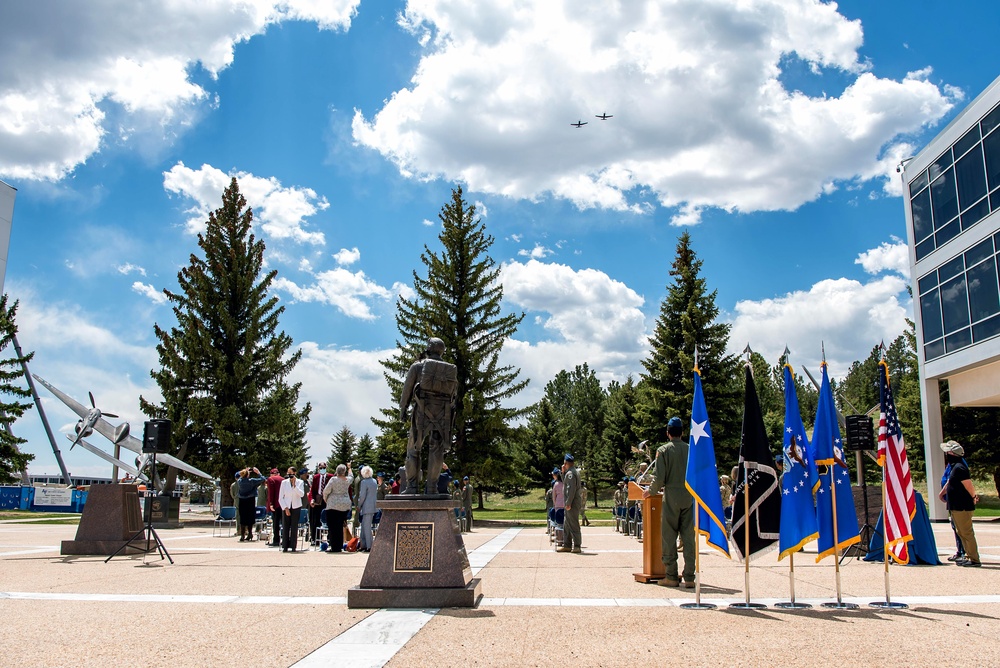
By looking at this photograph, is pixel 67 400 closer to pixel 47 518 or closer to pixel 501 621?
pixel 47 518

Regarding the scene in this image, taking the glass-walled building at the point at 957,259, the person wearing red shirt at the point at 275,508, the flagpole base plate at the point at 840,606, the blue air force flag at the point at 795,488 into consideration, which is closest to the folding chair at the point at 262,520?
the person wearing red shirt at the point at 275,508

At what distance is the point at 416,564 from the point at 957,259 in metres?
24.2

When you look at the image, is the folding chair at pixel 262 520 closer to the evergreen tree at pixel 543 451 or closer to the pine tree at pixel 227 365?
the pine tree at pixel 227 365

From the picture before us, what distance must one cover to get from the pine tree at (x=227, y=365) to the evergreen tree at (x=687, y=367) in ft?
64.7

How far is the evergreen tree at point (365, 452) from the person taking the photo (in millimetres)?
73331

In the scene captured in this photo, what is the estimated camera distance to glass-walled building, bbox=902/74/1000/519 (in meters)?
23.3

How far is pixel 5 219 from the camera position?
45.8m

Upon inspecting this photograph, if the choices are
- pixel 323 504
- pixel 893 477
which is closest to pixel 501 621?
pixel 893 477

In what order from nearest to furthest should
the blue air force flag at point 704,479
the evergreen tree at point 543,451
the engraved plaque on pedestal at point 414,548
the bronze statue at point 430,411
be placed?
the engraved plaque on pedestal at point 414,548 < the blue air force flag at point 704,479 < the bronze statue at point 430,411 < the evergreen tree at point 543,451

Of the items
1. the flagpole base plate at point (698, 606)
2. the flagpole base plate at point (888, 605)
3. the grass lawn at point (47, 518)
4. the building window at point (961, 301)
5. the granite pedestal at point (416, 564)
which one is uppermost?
the building window at point (961, 301)

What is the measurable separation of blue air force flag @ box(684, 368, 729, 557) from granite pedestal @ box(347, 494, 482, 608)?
2.52 m

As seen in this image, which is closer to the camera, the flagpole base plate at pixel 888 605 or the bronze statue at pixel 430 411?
the flagpole base plate at pixel 888 605

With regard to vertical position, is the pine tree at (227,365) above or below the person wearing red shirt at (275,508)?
above

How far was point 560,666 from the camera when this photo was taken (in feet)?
16.1
